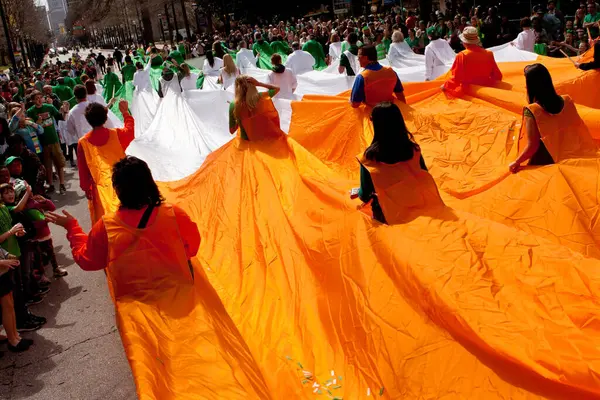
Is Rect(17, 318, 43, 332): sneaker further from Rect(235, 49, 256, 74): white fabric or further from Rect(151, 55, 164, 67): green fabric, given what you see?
Rect(235, 49, 256, 74): white fabric

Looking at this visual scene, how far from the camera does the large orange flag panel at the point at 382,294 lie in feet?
9.97

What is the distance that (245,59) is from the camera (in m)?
19.9

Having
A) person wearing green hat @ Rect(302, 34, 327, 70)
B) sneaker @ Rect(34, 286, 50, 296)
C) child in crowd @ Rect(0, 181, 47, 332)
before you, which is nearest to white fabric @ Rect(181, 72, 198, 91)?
person wearing green hat @ Rect(302, 34, 327, 70)

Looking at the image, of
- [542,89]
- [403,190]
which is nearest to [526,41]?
[542,89]

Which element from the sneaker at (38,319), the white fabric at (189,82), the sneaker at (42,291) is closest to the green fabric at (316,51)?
the white fabric at (189,82)

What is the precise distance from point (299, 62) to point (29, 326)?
11.4m

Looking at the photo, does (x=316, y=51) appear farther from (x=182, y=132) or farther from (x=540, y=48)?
(x=182, y=132)

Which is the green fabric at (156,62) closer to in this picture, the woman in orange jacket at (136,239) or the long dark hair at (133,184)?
the woman in orange jacket at (136,239)

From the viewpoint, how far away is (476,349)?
121 inches

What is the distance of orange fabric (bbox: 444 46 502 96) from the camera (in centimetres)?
816

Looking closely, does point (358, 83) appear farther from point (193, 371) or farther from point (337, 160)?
point (193, 371)

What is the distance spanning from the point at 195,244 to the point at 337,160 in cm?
395

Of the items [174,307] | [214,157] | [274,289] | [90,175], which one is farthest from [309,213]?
[90,175]

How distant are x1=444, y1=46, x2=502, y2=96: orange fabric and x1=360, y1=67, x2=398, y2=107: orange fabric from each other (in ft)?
3.54
